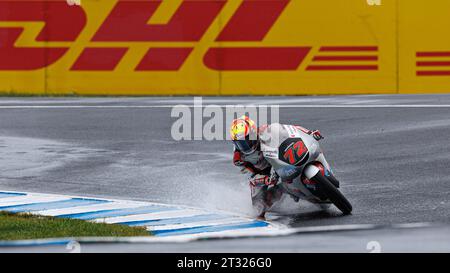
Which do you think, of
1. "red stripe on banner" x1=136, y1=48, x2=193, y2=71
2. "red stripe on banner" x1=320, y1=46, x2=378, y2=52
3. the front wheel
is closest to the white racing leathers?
the front wheel

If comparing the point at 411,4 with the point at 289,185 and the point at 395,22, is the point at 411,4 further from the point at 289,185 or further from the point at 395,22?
the point at 289,185

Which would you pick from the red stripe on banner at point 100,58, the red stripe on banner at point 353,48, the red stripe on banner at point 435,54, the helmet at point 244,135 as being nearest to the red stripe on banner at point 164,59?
the red stripe on banner at point 100,58

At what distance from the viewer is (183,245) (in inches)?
205

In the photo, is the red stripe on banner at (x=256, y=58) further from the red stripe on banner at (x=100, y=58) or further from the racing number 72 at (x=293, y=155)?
the racing number 72 at (x=293, y=155)

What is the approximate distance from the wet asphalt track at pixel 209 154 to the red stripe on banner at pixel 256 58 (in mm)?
Result: 735

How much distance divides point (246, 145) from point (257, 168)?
441 millimetres

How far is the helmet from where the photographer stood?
10531mm

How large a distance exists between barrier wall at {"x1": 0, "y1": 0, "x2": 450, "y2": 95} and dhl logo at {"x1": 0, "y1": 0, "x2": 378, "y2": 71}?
20 millimetres

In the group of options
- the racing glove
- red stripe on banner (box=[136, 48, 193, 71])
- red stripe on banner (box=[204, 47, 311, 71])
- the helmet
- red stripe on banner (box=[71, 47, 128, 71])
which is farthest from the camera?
red stripe on banner (box=[71, 47, 128, 71])

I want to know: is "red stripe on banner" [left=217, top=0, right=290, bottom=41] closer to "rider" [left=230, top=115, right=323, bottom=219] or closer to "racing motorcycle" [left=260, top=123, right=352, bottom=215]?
"rider" [left=230, top=115, right=323, bottom=219]

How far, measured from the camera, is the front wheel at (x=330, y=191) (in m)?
10.6

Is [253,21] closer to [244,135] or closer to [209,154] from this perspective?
[209,154]
